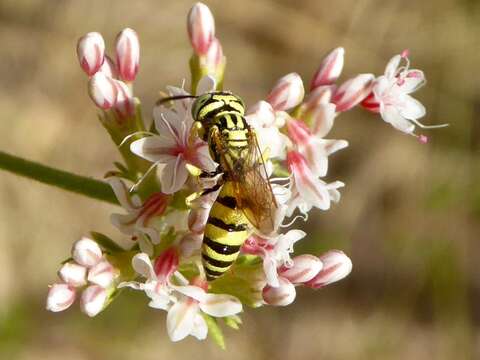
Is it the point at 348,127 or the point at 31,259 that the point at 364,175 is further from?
the point at 31,259

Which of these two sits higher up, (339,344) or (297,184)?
(297,184)

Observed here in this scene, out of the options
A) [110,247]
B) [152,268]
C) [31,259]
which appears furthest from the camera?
[31,259]

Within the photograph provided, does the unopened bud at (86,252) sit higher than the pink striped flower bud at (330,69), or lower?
lower

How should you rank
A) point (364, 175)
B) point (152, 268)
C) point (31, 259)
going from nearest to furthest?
point (152, 268) → point (31, 259) → point (364, 175)

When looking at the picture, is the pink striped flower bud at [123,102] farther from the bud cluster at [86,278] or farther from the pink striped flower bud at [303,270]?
the pink striped flower bud at [303,270]

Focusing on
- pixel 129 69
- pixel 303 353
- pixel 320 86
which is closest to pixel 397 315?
pixel 303 353

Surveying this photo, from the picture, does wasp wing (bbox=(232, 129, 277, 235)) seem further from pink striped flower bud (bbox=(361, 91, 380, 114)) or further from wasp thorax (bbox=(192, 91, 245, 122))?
pink striped flower bud (bbox=(361, 91, 380, 114))

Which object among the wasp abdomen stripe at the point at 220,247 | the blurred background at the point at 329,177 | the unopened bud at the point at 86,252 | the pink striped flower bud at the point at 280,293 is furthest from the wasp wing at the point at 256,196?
the blurred background at the point at 329,177
